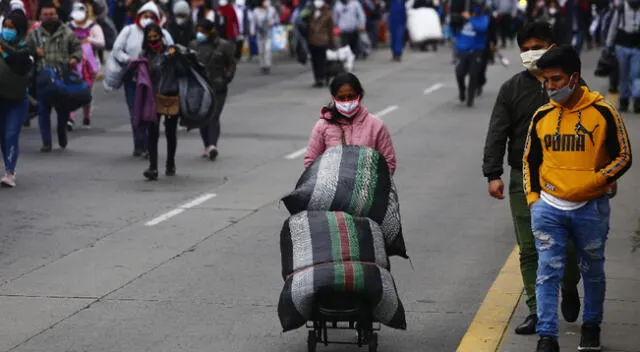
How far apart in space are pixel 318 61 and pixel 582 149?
2022 cm

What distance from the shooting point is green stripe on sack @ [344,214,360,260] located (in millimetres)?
7492

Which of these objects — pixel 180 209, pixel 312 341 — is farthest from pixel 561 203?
pixel 180 209

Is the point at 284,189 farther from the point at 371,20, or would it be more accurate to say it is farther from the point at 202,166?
the point at 371,20

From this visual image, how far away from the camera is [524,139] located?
27.7ft

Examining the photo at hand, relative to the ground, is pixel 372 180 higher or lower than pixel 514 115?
lower

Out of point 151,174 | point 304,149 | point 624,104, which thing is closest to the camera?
point 151,174

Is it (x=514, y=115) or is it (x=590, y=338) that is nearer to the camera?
(x=590, y=338)

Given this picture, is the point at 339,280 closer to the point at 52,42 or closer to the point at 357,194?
the point at 357,194

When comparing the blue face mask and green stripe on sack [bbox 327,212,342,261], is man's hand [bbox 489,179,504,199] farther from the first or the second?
the blue face mask

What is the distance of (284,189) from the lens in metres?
14.7

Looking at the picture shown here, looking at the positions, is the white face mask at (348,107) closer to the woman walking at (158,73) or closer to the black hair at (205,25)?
the woman walking at (158,73)

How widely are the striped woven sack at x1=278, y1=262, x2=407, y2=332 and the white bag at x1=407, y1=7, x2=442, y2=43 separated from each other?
95.0 feet

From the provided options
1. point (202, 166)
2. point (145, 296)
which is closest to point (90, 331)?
point (145, 296)

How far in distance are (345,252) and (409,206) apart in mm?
6146
